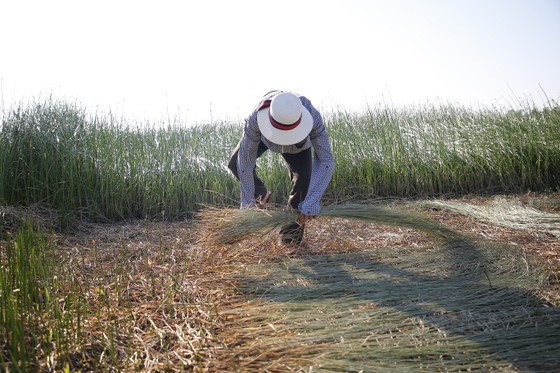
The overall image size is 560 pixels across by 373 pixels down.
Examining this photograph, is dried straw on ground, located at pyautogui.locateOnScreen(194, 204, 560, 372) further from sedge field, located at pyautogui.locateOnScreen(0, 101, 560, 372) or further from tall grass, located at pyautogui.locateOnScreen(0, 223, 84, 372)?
tall grass, located at pyautogui.locateOnScreen(0, 223, 84, 372)

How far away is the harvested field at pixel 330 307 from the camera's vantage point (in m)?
1.67

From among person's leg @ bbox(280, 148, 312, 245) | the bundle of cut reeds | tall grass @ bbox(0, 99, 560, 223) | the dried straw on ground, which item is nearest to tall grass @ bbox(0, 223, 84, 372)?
the dried straw on ground

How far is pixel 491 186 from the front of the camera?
224 inches

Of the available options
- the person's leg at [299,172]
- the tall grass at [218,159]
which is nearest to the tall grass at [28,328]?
the person's leg at [299,172]

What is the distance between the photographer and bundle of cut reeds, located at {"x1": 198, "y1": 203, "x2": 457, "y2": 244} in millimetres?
2854

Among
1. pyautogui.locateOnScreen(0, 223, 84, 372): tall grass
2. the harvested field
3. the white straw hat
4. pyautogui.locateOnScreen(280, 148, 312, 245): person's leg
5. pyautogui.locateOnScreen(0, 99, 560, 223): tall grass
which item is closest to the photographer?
pyautogui.locateOnScreen(0, 223, 84, 372): tall grass

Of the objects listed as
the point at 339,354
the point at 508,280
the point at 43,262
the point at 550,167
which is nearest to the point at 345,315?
the point at 339,354

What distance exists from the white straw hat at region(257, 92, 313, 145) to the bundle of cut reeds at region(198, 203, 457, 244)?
1.55ft

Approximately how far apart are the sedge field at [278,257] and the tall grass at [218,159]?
0.08 feet

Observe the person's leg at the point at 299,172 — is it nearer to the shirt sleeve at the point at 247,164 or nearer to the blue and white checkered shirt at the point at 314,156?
the blue and white checkered shirt at the point at 314,156

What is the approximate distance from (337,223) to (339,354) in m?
2.27

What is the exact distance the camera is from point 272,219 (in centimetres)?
285

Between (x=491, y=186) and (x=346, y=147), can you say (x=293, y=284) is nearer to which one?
(x=346, y=147)

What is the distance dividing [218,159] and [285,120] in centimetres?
303
